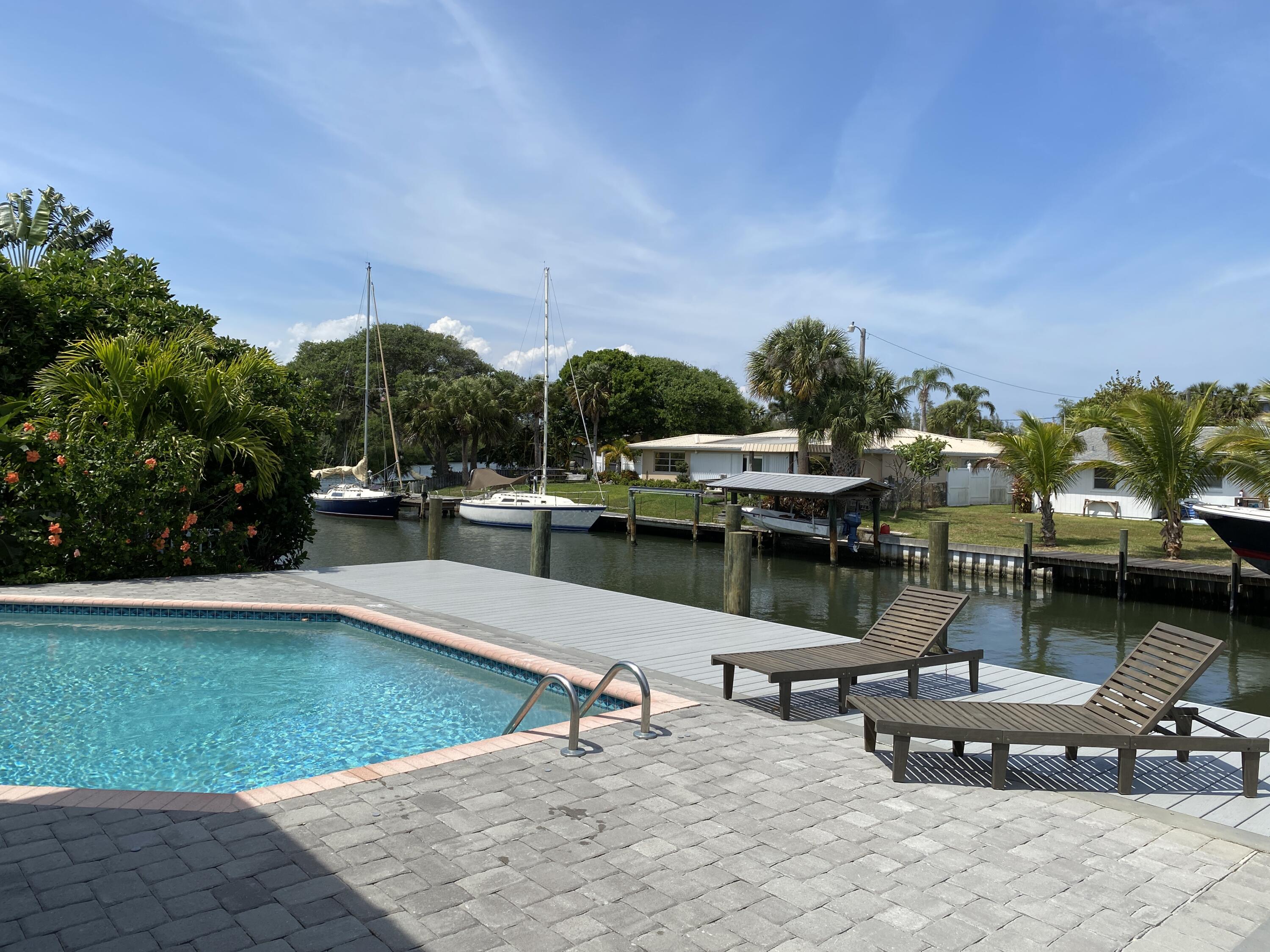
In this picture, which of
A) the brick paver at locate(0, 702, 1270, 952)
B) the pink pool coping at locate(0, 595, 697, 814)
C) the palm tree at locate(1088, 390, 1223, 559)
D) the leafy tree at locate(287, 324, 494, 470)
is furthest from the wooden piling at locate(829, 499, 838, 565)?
the leafy tree at locate(287, 324, 494, 470)

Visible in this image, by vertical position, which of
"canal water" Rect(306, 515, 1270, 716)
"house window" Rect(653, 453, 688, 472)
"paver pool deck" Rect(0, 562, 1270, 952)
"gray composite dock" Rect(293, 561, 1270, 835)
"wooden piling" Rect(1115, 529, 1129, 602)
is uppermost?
"house window" Rect(653, 453, 688, 472)

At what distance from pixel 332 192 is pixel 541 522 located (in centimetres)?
838

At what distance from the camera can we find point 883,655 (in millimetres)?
6816

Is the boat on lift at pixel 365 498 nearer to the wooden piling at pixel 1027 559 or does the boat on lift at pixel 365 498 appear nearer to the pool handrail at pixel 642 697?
the wooden piling at pixel 1027 559

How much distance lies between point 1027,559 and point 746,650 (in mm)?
15650

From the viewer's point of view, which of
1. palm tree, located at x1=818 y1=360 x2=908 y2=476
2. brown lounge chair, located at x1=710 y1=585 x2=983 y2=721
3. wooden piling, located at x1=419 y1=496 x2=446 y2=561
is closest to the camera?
brown lounge chair, located at x1=710 y1=585 x2=983 y2=721

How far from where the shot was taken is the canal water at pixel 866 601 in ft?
47.3

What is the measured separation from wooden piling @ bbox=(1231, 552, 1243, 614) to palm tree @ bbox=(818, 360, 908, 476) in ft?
50.2

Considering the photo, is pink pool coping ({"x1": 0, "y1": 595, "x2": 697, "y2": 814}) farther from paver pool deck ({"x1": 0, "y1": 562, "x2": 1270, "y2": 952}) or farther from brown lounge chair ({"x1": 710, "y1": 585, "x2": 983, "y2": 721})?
brown lounge chair ({"x1": 710, "y1": 585, "x2": 983, "y2": 721})

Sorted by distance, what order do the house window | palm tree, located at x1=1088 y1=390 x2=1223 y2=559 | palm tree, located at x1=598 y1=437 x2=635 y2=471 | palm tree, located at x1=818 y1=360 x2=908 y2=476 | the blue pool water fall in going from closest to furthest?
the blue pool water → palm tree, located at x1=1088 y1=390 x2=1223 y2=559 → palm tree, located at x1=818 y1=360 x2=908 y2=476 → the house window → palm tree, located at x1=598 y1=437 x2=635 y2=471

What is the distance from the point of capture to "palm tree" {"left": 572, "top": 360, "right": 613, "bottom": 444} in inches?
2196

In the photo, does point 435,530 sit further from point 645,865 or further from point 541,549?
point 645,865

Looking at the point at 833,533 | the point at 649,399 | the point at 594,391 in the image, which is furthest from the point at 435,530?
the point at 649,399

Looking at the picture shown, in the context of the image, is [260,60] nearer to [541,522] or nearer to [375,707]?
[541,522]
